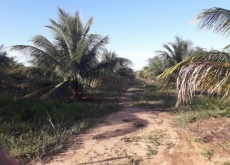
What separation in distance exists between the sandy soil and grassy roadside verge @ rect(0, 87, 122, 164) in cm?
34

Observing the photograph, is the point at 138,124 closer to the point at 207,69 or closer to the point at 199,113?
the point at 199,113

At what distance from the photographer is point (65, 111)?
7.33m

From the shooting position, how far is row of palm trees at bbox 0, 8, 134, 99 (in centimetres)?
908

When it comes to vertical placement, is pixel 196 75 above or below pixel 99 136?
above

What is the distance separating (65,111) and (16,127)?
1986 millimetres

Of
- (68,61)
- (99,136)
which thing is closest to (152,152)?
(99,136)

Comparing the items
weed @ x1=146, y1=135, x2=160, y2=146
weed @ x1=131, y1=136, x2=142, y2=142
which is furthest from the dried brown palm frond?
weed @ x1=131, y1=136, x2=142, y2=142

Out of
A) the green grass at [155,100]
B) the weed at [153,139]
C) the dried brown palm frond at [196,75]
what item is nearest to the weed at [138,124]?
the weed at [153,139]

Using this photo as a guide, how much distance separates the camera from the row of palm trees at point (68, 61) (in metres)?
9.08

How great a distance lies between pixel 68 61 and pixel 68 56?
40.2 inches

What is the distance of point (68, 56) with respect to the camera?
33.3 feet

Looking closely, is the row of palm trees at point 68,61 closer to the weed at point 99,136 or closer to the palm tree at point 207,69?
the weed at point 99,136

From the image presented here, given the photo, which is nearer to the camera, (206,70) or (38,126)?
(206,70)

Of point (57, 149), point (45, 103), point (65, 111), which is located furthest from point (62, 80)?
point (57, 149)
